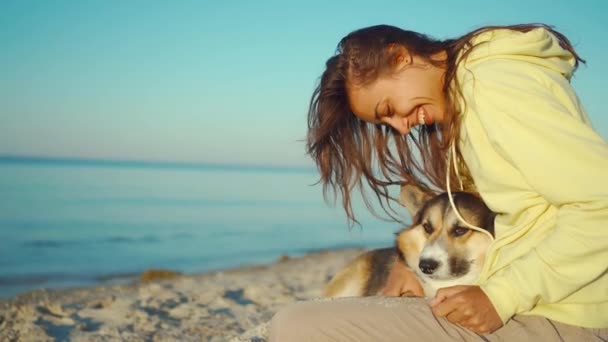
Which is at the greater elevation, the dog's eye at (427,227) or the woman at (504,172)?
the woman at (504,172)

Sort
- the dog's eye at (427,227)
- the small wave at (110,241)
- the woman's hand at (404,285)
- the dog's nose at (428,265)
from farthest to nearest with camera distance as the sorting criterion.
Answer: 1. the small wave at (110,241)
2. the dog's eye at (427,227)
3. the woman's hand at (404,285)
4. the dog's nose at (428,265)

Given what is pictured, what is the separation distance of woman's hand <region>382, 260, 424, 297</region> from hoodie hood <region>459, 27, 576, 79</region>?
1.43 metres

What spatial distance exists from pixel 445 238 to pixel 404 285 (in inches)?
13.2

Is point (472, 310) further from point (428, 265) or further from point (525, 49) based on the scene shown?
point (428, 265)

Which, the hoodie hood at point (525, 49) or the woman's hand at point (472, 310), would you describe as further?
the hoodie hood at point (525, 49)

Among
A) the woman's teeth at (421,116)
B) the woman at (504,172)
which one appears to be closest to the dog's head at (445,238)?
the woman at (504,172)

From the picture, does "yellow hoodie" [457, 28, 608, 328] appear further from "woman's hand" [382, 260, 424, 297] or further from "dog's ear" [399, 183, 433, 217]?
"dog's ear" [399, 183, 433, 217]

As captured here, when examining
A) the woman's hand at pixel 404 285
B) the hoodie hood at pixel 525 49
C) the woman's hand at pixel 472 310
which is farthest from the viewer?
the woman's hand at pixel 404 285

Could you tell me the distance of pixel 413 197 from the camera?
11.6 feet

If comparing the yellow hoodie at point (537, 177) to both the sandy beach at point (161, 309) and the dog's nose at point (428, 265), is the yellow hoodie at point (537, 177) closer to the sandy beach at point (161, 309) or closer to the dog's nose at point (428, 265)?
the dog's nose at point (428, 265)

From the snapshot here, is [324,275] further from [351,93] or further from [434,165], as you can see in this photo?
[351,93]

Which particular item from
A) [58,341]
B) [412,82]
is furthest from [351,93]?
[58,341]

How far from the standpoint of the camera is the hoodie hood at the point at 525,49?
2072 mm

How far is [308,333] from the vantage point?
79.6 inches
